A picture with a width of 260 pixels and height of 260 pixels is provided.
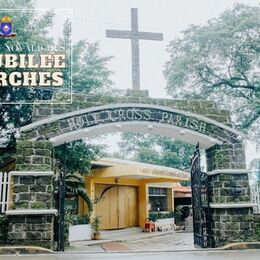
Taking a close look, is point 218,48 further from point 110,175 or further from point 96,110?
point 96,110

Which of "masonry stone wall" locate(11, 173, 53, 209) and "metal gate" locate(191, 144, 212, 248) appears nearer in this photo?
"masonry stone wall" locate(11, 173, 53, 209)

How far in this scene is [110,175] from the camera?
637 inches

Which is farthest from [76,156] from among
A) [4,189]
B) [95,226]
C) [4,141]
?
[4,189]

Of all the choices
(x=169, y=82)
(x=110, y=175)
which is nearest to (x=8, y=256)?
(x=110, y=175)

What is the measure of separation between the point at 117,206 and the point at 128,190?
4.25 ft

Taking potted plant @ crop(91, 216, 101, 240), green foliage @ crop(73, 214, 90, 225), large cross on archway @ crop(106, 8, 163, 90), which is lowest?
potted plant @ crop(91, 216, 101, 240)

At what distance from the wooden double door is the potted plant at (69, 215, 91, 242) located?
3.05m

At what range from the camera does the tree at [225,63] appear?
14.4 meters

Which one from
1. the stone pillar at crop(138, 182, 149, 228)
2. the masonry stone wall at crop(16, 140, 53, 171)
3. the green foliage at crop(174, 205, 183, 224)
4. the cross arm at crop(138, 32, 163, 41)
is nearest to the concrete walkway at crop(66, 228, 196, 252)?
the stone pillar at crop(138, 182, 149, 228)

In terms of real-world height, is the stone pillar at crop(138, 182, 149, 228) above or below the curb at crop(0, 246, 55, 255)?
above

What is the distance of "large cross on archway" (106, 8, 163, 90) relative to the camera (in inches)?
366

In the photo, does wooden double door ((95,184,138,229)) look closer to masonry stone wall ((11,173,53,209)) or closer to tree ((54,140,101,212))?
tree ((54,140,101,212))

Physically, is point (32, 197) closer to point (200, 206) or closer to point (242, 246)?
point (200, 206)

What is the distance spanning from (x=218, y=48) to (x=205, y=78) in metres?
1.31
